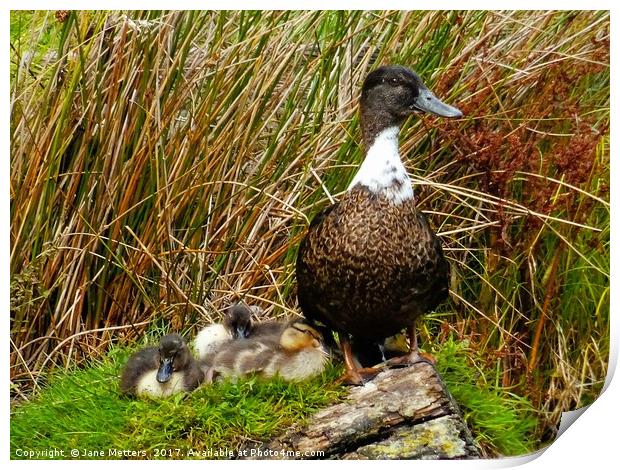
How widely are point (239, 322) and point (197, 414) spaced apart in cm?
32

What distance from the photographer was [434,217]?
3518 millimetres

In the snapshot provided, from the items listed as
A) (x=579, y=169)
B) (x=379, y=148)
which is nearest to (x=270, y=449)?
(x=379, y=148)

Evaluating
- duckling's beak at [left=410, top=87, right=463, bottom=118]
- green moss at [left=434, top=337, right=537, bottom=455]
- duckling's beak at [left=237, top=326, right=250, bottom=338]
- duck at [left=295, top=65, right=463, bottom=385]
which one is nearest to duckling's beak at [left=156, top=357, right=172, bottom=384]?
duckling's beak at [left=237, top=326, right=250, bottom=338]

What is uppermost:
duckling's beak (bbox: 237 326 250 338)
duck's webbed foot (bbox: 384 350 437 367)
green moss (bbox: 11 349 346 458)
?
duck's webbed foot (bbox: 384 350 437 367)

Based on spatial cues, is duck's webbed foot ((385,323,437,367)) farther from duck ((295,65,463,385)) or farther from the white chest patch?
the white chest patch

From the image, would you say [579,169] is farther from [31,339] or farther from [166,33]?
[31,339]

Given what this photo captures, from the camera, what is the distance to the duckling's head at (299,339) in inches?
131

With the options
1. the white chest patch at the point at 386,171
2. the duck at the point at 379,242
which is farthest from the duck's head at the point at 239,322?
the white chest patch at the point at 386,171

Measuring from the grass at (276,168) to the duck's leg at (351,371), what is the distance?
0.34m

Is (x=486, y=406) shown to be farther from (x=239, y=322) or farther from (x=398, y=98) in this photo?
(x=398, y=98)

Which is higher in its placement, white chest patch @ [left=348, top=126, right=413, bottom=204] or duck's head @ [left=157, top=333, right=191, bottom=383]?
white chest patch @ [left=348, top=126, right=413, bottom=204]

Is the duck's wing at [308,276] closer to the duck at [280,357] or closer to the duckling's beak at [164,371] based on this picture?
the duck at [280,357]

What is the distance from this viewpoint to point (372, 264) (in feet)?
10.4

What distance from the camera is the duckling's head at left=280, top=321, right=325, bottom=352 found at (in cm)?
334
